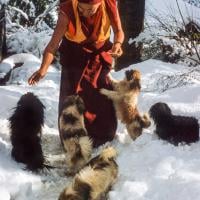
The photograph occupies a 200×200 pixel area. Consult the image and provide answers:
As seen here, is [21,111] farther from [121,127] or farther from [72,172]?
[121,127]

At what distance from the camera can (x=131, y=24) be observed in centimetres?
984

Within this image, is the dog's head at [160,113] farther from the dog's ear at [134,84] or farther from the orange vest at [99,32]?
the orange vest at [99,32]

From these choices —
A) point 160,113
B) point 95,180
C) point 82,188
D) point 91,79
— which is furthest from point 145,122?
point 82,188

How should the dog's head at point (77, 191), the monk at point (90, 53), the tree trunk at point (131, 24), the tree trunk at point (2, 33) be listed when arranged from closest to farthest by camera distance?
the dog's head at point (77, 191) < the monk at point (90, 53) < the tree trunk at point (131, 24) < the tree trunk at point (2, 33)

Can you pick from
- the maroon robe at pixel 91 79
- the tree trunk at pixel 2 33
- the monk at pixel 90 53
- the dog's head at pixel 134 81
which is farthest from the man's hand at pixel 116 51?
the tree trunk at pixel 2 33

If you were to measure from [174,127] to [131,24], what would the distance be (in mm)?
4064

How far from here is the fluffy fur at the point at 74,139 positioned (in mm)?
5508

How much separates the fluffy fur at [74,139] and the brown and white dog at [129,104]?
0.88m

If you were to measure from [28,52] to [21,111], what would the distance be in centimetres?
666

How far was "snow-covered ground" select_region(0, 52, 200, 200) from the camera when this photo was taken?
194 inches

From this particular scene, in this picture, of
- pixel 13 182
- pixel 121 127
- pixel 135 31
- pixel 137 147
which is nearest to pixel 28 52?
pixel 135 31

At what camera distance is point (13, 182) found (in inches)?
206

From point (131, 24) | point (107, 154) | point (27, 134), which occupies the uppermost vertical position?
point (107, 154)

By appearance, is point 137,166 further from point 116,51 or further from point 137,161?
point 116,51
